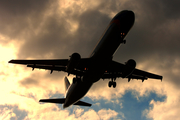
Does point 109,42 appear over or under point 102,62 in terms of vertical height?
over

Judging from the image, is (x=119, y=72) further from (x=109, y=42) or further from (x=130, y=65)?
(x=109, y=42)

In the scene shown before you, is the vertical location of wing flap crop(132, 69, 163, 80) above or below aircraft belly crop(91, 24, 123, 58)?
below

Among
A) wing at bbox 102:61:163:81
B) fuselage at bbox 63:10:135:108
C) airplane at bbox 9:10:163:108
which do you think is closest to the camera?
fuselage at bbox 63:10:135:108

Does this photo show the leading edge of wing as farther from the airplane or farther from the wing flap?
the wing flap

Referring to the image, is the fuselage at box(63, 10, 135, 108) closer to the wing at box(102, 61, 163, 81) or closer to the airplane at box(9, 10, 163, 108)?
the airplane at box(9, 10, 163, 108)

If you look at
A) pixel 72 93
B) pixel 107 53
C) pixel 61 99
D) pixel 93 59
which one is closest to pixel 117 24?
pixel 107 53

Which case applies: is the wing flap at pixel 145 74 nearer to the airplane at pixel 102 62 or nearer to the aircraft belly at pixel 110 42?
the airplane at pixel 102 62

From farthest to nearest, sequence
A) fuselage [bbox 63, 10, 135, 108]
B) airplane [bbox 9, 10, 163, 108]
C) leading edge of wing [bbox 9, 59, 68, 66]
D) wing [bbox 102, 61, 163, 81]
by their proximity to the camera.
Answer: wing [bbox 102, 61, 163, 81] < leading edge of wing [bbox 9, 59, 68, 66] < airplane [bbox 9, 10, 163, 108] < fuselage [bbox 63, 10, 135, 108]

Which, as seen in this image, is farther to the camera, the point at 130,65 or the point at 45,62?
the point at 45,62

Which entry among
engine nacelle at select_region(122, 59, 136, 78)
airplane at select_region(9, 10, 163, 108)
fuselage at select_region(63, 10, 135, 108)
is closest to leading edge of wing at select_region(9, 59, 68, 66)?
airplane at select_region(9, 10, 163, 108)

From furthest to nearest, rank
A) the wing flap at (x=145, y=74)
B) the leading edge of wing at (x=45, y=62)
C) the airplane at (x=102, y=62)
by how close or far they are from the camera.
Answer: the wing flap at (x=145, y=74) → the leading edge of wing at (x=45, y=62) → the airplane at (x=102, y=62)

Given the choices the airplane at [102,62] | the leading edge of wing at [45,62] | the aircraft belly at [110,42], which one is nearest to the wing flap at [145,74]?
the airplane at [102,62]

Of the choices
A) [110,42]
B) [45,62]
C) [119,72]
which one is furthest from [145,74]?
[45,62]

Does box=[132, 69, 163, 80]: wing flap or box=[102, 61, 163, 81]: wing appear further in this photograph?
box=[132, 69, 163, 80]: wing flap
